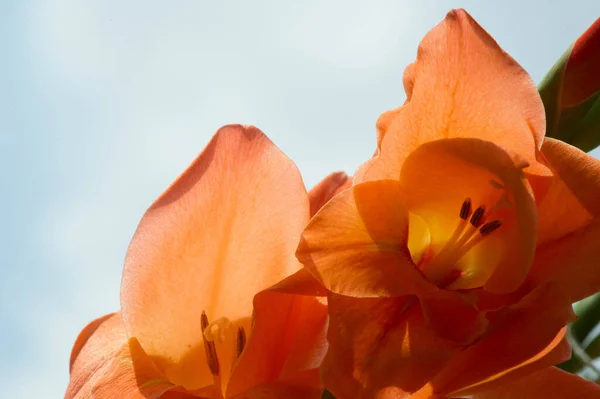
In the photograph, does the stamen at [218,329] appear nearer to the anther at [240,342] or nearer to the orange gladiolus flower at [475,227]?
the anther at [240,342]

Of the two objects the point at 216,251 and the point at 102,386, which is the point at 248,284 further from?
the point at 102,386

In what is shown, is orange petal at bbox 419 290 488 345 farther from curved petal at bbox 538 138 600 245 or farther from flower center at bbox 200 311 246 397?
flower center at bbox 200 311 246 397

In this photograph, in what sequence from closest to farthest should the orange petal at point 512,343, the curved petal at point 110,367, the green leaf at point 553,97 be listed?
the orange petal at point 512,343, the curved petal at point 110,367, the green leaf at point 553,97

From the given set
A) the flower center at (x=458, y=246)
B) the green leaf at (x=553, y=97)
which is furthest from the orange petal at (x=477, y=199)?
the green leaf at (x=553, y=97)

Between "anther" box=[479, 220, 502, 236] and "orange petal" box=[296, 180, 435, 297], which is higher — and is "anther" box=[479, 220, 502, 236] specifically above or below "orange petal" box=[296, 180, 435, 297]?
below

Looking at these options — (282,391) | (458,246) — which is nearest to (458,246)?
(458,246)

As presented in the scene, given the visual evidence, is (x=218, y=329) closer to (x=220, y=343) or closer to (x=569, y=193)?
(x=220, y=343)

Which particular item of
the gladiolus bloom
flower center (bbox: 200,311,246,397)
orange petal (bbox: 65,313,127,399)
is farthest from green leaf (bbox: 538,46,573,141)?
orange petal (bbox: 65,313,127,399)
